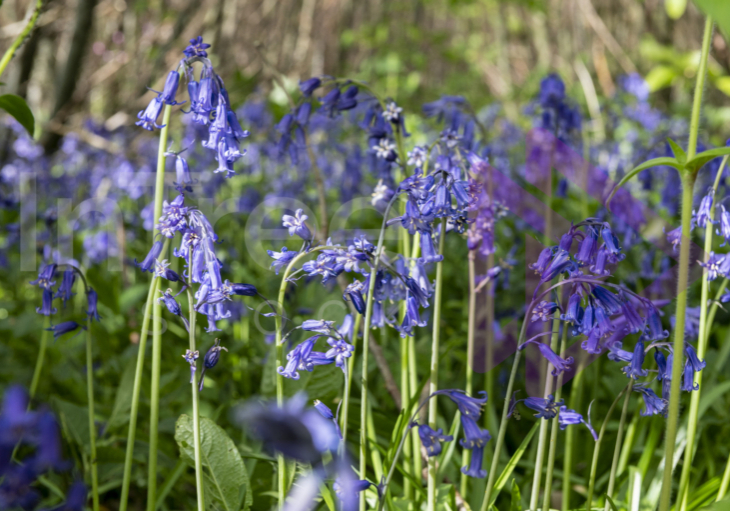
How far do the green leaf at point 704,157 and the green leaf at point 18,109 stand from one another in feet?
5.15

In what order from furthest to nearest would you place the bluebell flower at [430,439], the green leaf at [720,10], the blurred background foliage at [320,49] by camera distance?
the blurred background foliage at [320,49]
the bluebell flower at [430,439]
the green leaf at [720,10]

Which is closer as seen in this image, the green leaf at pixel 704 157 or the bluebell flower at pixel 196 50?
the green leaf at pixel 704 157

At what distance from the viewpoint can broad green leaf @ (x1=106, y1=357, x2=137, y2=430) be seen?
205cm

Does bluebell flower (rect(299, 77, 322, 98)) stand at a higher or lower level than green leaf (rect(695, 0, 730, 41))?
higher

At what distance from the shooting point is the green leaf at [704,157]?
42.4 inches

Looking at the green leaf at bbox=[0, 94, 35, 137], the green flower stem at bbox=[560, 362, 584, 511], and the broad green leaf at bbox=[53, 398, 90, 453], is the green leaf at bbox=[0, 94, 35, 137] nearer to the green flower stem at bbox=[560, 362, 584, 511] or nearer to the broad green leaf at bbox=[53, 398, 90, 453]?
the broad green leaf at bbox=[53, 398, 90, 453]

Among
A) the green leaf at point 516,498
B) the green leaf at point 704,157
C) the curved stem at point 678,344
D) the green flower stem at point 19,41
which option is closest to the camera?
the green leaf at point 704,157

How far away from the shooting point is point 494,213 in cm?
202

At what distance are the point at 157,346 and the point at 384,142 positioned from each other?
934 millimetres

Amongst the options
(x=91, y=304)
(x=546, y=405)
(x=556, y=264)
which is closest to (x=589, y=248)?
(x=556, y=264)

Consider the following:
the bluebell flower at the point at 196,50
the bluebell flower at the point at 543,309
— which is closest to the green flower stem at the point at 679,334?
the bluebell flower at the point at 543,309

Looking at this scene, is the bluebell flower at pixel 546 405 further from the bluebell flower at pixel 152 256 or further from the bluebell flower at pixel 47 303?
the bluebell flower at pixel 47 303

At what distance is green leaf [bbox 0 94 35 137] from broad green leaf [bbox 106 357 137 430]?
94cm

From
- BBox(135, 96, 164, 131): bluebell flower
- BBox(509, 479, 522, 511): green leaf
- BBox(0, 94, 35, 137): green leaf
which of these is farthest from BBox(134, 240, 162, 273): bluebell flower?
BBox(509, 479, 522, 511): green leaf
